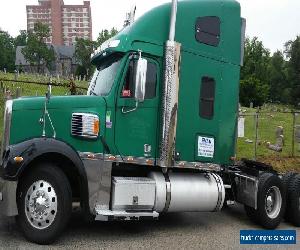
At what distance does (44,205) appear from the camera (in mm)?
6496

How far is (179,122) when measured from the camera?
7727 millimetres

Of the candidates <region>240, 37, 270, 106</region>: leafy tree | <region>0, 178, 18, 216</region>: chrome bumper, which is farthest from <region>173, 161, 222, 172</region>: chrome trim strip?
<region>240, 37, 270, 106</region>: leafy tree

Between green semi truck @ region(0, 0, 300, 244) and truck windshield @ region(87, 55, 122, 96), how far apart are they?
27mm

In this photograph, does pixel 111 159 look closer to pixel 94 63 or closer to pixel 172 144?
pixel 172 144

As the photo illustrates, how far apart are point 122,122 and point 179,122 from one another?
3.41 feet

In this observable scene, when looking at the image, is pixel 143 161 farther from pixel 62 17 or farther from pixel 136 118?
pixel 62 17

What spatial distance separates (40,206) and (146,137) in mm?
2022

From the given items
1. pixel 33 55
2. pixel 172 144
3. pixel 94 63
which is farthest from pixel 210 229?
pixel 33 55

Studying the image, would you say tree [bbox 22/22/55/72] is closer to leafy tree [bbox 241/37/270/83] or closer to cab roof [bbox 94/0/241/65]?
leafy tree [bbox 241/37/270/83]

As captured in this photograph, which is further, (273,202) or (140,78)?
(273,202)

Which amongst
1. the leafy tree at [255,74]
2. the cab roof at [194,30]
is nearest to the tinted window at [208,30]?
the cab roof at [194,30]

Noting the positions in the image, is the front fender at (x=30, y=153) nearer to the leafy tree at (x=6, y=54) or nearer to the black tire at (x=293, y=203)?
the black tire at (x=293, y=203)

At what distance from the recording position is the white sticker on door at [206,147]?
26.4 ft

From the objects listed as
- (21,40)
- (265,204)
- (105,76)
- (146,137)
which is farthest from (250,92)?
(21,40)
